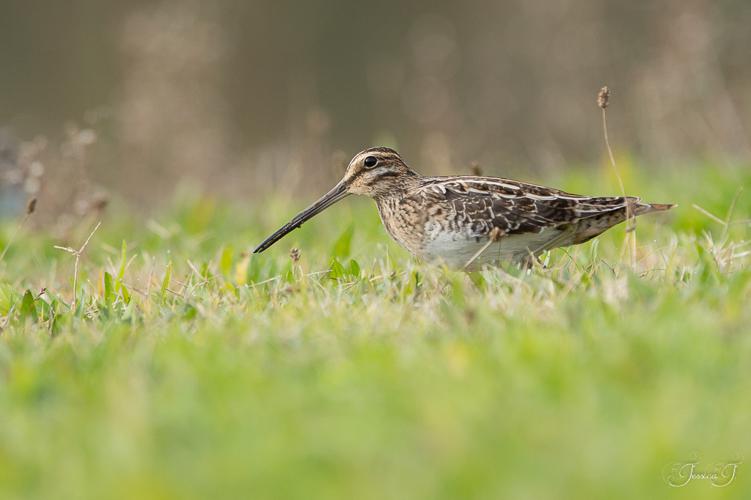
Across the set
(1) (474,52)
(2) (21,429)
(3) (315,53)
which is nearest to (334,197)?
(2) (21,429)

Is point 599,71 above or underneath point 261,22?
underneath

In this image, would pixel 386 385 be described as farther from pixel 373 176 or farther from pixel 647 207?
pixel 373 176

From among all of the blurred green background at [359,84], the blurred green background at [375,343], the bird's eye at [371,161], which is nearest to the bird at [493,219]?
the blurred green background at [375,343]

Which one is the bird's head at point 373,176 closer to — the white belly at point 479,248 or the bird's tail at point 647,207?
the white belly at point 479,248

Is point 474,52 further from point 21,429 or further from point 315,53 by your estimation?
point 21,429

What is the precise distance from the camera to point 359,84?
1933cm

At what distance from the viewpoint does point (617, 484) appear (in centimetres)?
260

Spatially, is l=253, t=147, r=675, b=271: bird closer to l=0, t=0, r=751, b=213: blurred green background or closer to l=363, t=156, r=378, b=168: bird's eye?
l=363, t=156, r=378, b=168: bird's eye

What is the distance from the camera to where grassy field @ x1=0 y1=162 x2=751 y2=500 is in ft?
8.85

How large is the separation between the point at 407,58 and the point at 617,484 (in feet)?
53.0

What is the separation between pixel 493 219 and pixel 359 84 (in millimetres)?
14401

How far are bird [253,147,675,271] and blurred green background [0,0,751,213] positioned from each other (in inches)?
87.8

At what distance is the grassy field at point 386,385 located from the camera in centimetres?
270

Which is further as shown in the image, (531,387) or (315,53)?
(315,53)
